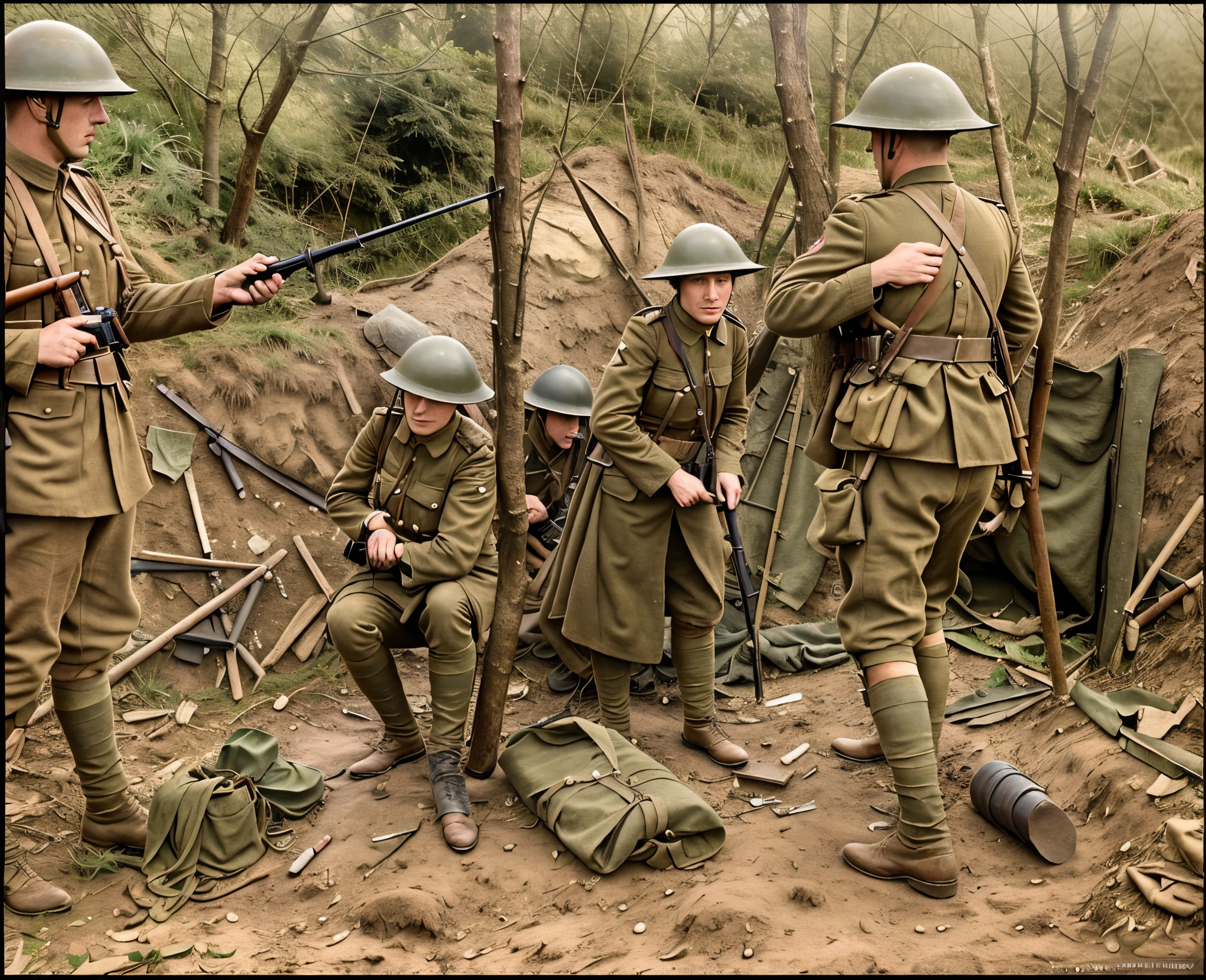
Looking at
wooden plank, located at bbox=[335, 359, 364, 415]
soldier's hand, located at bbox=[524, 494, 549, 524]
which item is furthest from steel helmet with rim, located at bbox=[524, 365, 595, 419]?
wooden plank, located at bbox=[335, 359, 364, 415]

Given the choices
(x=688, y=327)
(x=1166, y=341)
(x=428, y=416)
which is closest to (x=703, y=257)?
(x=688, y=327)

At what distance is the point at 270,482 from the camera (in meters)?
6.09

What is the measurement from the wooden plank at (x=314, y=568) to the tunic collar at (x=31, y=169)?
9.69ft

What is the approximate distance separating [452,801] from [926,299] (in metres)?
2.61

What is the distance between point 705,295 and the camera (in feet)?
14.0

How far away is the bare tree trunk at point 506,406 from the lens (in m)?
3.86

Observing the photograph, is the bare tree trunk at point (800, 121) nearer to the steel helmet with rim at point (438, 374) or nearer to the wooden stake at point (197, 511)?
the steel helmet with rim at point (438, 374)

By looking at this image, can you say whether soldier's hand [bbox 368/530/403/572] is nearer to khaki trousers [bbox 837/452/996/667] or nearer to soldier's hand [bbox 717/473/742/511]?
soldier's hand [bbox 717/473/742/511]

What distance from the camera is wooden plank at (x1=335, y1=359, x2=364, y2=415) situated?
255 inches

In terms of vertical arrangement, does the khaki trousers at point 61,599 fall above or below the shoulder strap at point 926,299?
below

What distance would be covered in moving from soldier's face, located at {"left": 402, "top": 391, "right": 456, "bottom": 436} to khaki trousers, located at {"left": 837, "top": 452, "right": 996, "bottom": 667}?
1.81 metres

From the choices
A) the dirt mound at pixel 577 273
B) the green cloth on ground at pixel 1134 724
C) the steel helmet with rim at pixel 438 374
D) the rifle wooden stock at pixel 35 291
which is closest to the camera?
the rifle wooden stock at pixel 35 291

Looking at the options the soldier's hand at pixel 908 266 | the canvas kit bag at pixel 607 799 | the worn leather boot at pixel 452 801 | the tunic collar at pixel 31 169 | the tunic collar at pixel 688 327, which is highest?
the soldier's hand at pixel 908 266

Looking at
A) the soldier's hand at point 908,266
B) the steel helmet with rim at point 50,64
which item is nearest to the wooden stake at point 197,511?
the steel helmet with rim at point 50,64
